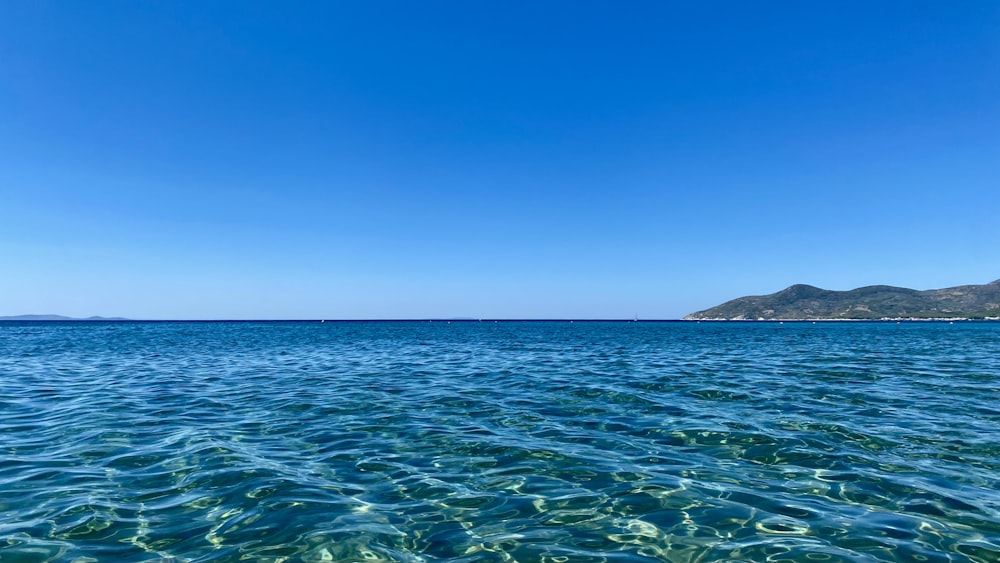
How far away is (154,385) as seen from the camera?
73.8 ft

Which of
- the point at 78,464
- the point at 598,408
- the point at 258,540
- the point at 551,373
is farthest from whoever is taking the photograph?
the point at 551,373

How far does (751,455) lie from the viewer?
10.8 m

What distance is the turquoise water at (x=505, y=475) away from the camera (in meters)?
6.66

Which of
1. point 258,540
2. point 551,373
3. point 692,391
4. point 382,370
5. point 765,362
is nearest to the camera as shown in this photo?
point 258,540

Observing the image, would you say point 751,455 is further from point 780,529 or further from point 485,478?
point 485,478

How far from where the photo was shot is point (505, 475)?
9.55 metres

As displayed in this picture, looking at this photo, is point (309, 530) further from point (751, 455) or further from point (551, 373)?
point (551, 373)

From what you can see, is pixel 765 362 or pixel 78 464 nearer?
pixel 78 464

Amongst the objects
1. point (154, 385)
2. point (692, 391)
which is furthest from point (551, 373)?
point (154, 385)

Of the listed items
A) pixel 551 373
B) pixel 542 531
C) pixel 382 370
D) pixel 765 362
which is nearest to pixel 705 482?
pixel 542 531

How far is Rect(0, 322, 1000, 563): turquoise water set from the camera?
666 cm

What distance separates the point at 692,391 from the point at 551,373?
887 centimetres

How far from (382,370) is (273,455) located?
1852cm

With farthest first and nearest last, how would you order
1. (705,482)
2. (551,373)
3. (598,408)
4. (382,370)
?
(382,370), (551,373), (598,408), (705,482)
